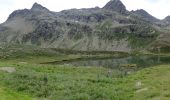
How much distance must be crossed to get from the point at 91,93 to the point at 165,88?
819cm

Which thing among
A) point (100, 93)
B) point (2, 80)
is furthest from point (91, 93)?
point (2, 80)

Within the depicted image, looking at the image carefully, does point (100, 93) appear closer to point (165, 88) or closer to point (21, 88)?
point (165, 88)

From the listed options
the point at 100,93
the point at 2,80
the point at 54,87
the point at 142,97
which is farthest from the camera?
the point at 2,80

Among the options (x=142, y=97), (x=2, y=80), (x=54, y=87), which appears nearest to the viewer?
(x=142, y=97)

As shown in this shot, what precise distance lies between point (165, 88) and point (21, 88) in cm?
1777

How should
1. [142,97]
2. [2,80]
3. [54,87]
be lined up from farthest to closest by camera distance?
[2,80], [54,87], [142,97]

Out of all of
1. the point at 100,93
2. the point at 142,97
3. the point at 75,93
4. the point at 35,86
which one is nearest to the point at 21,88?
the point at 35,86

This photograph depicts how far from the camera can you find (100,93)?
36.3 metres

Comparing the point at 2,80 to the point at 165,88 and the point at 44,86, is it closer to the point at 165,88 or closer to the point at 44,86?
the point at 44,86

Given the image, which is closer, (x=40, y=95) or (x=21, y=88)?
(x=40, y=95)

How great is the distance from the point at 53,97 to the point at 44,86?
7.42 metres

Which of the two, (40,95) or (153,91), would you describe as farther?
(40,95)

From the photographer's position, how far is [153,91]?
34812 mm

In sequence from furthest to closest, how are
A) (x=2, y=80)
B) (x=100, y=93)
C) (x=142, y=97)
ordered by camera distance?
1. (x=2, y=80)
2. (x=100, y=93)
3. (x=142, y=97)
